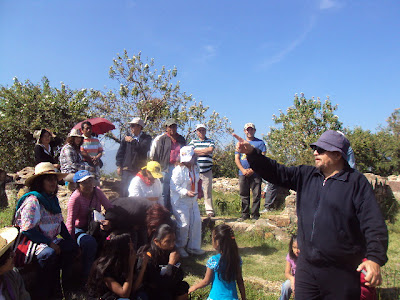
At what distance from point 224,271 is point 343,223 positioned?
130cm

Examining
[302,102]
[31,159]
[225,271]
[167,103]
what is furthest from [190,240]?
[302,102]

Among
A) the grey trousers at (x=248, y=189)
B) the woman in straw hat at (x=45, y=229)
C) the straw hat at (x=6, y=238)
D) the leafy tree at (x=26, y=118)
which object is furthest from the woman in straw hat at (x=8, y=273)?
the leafy tree at (x=26, y=118)

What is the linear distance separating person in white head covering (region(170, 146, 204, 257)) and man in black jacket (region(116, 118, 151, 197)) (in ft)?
3.69

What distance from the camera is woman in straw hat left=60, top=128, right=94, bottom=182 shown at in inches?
204

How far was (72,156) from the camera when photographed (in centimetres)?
527

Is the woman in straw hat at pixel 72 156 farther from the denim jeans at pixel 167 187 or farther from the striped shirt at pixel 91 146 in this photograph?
the denim jeans at pixel 167 187

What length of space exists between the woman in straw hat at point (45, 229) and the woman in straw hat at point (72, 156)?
1.74 meters

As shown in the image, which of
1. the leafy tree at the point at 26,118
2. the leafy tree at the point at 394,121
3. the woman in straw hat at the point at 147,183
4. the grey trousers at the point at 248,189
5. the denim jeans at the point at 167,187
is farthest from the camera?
the leafy tree at the point at 394,121

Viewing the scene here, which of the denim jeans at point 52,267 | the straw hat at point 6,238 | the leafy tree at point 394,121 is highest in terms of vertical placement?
the leafy tree at point 394,121

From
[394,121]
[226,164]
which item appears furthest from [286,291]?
[394,121]

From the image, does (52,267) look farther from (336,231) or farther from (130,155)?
(130,155)

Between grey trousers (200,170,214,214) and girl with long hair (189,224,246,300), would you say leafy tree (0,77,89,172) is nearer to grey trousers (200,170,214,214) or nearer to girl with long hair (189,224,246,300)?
grey trousers (200,170,214,214)

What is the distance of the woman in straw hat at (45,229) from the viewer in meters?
3.01

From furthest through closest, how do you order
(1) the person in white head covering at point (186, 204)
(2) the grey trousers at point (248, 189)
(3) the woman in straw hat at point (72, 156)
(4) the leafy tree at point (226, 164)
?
1. (4) the leafy tree at point (226, 164)
2. (2) the grey trousers at point (248, 189)
3. (3) the woman in straw hat at point (72, 156)
4. (1) the person in white head covering at point (186, 204)
